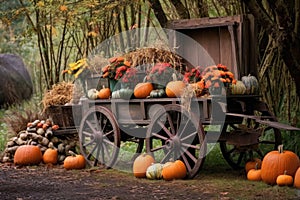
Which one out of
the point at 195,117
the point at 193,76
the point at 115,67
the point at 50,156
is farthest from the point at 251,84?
the point at 50,156

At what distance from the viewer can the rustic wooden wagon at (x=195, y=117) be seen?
20.9ft

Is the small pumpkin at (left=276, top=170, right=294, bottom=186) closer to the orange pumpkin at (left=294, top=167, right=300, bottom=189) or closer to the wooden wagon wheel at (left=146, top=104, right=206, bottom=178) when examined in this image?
the orange pumpkin at (left=294, top=167, right=300, bottom=189)

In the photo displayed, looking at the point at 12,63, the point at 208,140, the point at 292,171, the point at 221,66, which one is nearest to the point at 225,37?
the point at 221,66

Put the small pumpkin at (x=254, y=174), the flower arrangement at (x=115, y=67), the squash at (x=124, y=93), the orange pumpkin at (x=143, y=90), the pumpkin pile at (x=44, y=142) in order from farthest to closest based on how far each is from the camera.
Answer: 1. the pumpkin pile at (x=44, y=142)
2. the flower arrangement at (x=115, y=67)
3. the squash at (x=124, y=93)
4. the orange pumpkin at (x=143, y=90)
5. the small pumpkin at (x=254, y=174)

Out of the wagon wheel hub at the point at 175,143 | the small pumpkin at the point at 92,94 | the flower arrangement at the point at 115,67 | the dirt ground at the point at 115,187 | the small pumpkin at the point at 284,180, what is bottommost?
the dirt ground at the point at 115,187

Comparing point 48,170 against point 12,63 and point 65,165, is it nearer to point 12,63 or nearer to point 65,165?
point 65,165

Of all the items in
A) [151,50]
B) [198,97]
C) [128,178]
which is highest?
[151,50]

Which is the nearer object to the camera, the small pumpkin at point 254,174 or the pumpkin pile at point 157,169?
the small pumpkin at point 254,174

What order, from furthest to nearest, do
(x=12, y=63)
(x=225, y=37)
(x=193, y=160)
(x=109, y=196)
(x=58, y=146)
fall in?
(x=12, y=63) < (x=58, y=146) < (x=225, y=37) < (x=193, y=160) < (x=109, y=196)

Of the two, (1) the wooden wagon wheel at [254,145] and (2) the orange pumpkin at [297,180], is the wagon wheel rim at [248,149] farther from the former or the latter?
(2) the orange pumpkin at [297,180]

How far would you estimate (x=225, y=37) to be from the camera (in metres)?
7.07

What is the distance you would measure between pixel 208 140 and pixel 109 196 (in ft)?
4.39

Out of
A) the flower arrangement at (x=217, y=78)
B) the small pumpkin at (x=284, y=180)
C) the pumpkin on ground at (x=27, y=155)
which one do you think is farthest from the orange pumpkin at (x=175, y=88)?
the pumpkin on ground at (x=27, y=155)

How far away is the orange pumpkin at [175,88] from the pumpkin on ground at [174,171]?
0.72 m
